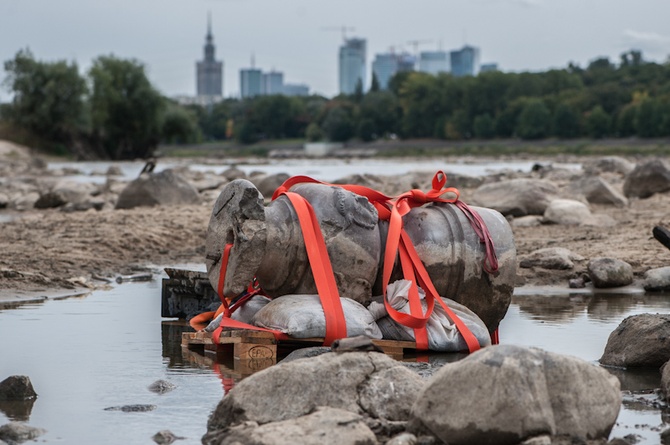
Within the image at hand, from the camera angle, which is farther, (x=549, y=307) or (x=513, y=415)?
(x=549, y=307)

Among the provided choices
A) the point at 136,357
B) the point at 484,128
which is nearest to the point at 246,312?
the point at 136,357

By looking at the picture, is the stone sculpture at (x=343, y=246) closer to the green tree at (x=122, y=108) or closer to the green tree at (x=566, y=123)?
the green tree at (x=122, y=108)

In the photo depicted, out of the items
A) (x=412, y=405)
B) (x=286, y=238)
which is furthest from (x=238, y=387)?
(x=286, y=238)

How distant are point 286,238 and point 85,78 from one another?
80.9 m

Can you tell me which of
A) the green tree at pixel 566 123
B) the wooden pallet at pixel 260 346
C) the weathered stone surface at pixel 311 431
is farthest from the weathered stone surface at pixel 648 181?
the green tree at pixel 566 123

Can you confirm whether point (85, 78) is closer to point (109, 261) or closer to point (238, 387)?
point (109, 261)

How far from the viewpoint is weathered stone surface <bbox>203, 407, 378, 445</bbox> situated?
177 inches

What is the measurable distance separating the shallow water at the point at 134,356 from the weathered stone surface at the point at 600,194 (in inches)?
348

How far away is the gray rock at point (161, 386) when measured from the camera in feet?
20.4

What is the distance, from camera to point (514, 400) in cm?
458

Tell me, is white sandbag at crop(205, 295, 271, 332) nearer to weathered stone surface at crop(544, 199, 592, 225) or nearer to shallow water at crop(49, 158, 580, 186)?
weathered stone surface at crop(544, 199, 592, 225)

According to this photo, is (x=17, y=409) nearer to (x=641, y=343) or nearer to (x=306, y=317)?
(x=306, y=317)

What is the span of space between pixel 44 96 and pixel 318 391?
268 feet

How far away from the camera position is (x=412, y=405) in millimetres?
4992
